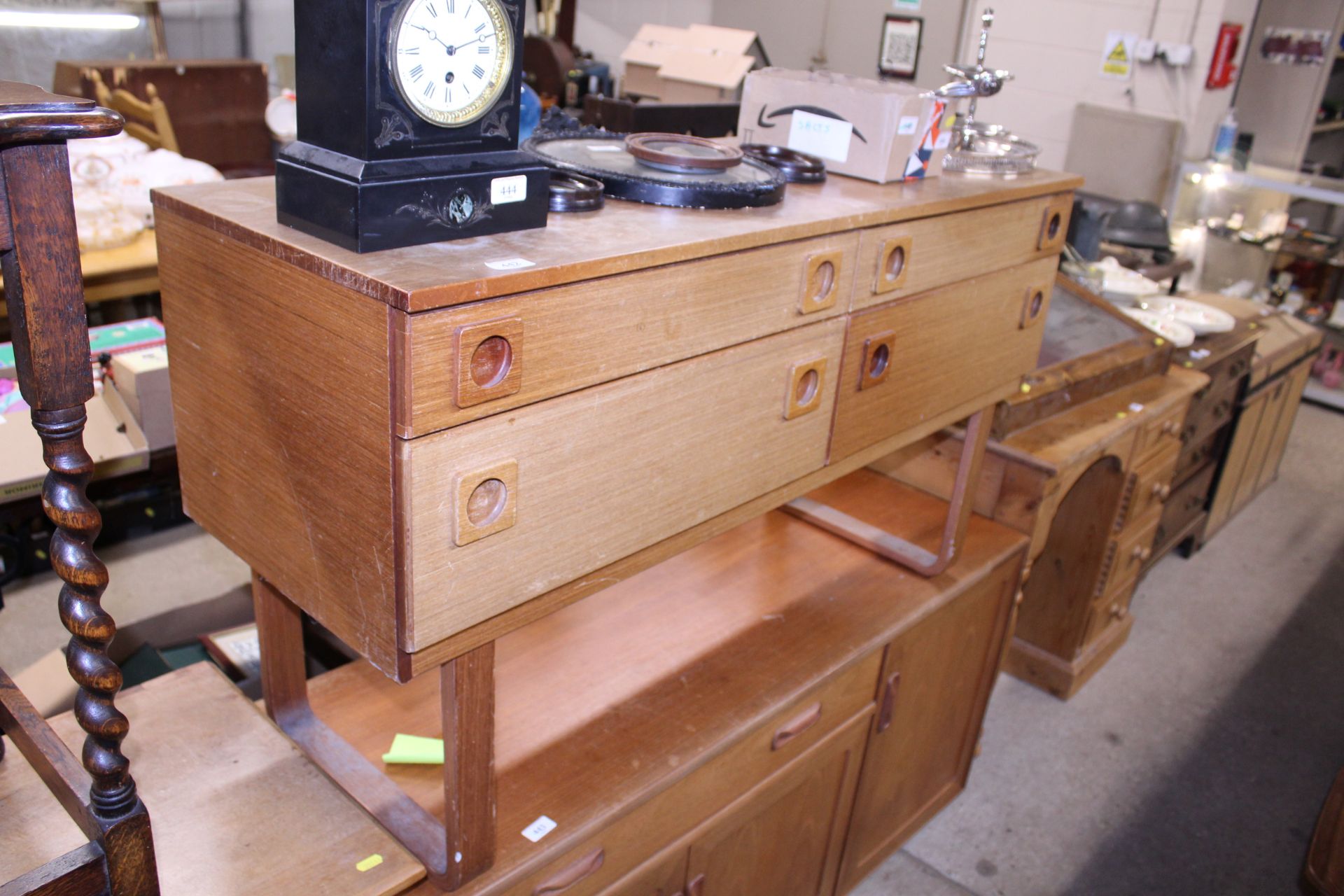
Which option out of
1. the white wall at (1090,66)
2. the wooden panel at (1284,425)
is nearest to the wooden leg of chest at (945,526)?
the wooden panel at (1284,425)

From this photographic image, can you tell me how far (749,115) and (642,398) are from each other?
76cm

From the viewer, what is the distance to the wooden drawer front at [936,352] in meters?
1.47

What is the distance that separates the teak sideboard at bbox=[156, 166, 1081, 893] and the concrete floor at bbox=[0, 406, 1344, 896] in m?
1.42

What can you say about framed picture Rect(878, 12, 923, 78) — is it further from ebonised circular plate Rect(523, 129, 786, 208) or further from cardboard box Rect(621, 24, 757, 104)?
ebonised circular plate Rect(523, 129, 786, 208)

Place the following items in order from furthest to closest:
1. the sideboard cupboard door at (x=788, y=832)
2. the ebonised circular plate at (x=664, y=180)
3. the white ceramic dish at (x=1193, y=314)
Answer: the white ceramic dish at (x=1193, y=314) → the sideboard cupboard door at (x=788, y=832) → the ebonised circular plate at (x=664, y=180)

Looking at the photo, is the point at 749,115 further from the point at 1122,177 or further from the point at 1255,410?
the point at 1122,177

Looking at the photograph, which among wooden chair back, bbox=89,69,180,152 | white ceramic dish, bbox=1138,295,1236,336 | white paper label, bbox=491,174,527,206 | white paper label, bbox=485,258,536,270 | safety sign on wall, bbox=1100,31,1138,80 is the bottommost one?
white ceramic dish, bbox=1138,295,1236,336

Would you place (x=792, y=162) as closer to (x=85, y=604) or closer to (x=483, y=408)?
(x=483, y=408)

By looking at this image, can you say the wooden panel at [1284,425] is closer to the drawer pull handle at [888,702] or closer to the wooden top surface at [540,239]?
the drawer pull handle at [888,702]

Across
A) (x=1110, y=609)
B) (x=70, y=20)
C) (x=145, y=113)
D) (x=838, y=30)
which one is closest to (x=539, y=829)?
(x=1110, y=609)

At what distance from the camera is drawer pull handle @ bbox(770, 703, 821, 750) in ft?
5.50

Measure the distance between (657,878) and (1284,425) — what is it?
3.88 metres

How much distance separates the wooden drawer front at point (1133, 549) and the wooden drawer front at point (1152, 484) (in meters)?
0.03

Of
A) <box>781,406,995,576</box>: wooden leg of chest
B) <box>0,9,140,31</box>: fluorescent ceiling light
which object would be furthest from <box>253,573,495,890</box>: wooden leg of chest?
<box>0,9,140,31</box>: fluorescent ceiling light
